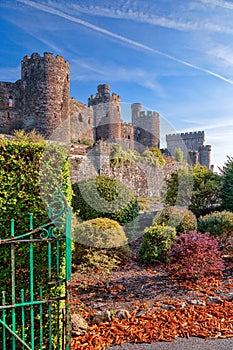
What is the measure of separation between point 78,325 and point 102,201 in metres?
5.40

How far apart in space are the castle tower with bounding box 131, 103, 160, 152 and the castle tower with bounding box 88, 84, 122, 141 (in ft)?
15.2

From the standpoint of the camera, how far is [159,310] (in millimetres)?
4832

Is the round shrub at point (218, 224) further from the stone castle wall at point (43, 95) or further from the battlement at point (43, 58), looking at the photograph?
the battlement at point (43, 58)

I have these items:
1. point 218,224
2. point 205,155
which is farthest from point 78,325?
point 205,155

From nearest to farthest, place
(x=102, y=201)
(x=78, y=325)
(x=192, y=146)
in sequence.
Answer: (x=78, y=325) → (x=102, y=201) → (x=192, y=146)

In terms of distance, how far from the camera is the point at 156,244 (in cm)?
772

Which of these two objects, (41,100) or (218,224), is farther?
(41,100)

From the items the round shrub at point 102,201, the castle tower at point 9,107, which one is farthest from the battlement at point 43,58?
the round shrub at point 102,201

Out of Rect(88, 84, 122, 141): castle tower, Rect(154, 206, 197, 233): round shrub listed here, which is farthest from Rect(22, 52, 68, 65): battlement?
Rect(154, 206, 197, 233): round shrub

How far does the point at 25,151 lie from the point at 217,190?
33.8 ft

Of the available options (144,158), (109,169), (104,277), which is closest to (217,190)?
(109,169)

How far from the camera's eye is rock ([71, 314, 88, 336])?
4.15m

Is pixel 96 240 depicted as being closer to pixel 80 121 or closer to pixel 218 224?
pixel 218 224

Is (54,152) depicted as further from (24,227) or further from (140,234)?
(140,234)
